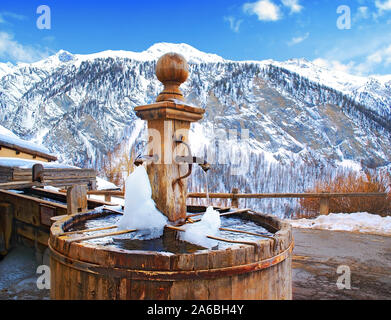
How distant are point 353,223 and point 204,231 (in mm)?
7033

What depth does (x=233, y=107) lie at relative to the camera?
157ft

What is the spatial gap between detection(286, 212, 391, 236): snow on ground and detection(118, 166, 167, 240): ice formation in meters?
6.39

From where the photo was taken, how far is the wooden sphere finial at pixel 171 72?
9.82ft

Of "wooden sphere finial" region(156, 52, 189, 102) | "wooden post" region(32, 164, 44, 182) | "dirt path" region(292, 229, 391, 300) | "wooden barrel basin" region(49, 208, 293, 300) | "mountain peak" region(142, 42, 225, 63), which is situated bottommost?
"dirt path" region(292, 229, 391, 300)

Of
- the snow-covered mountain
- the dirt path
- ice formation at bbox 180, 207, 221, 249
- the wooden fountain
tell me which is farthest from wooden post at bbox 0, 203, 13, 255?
the snow-covered mountain

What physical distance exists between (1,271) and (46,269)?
779mm

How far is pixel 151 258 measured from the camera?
1.83 m

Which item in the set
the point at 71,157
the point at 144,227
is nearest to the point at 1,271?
the point at 144,227

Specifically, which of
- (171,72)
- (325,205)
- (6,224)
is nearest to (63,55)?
(6,224)

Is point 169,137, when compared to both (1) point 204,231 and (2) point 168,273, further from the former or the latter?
(2) point 168,273

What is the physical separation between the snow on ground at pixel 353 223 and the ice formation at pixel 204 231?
6.18 meters

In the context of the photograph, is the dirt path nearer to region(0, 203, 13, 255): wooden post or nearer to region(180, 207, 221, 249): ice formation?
region(180, 207, 221, 249): ice formation

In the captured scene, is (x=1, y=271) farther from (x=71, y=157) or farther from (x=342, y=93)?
(x=342, y=93)

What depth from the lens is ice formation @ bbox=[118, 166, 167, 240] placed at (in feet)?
9.00
